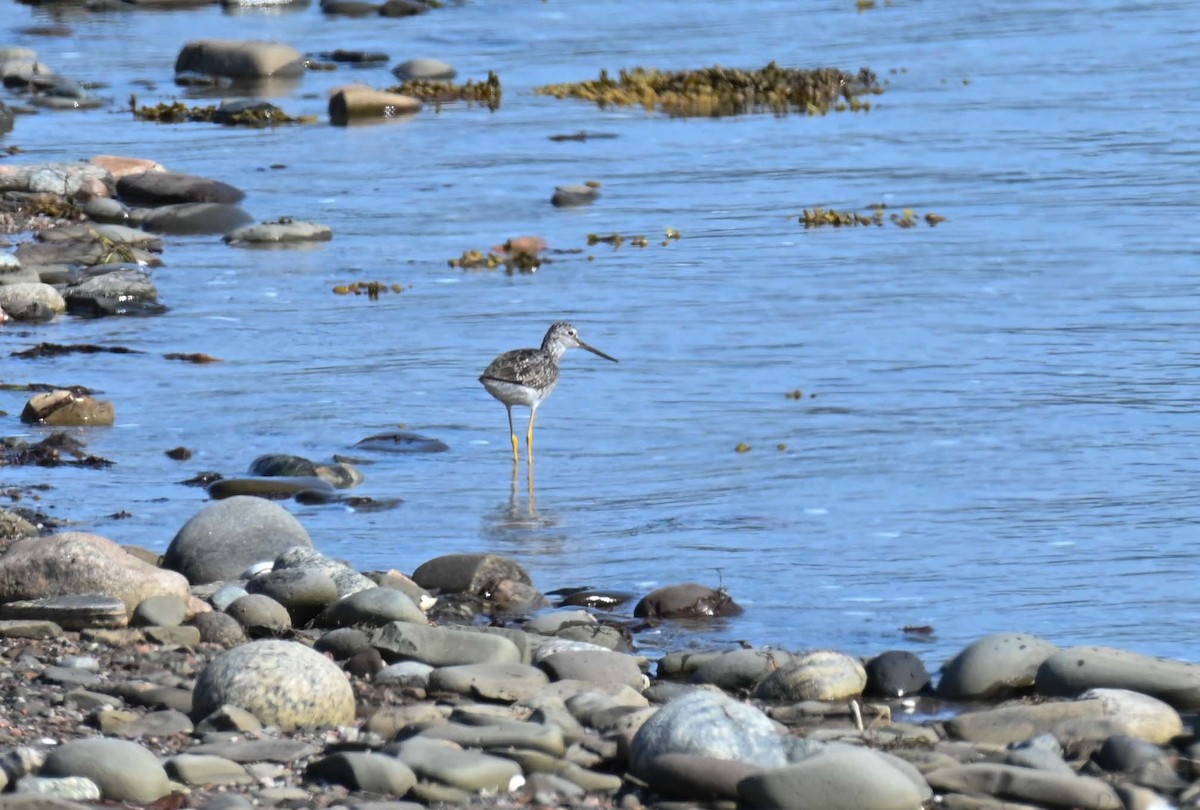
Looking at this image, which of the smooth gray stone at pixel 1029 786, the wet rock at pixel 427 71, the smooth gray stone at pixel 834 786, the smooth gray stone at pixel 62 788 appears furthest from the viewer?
the wet rock at pixel 427 71

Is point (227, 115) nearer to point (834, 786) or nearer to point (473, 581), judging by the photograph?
point (473, 581)

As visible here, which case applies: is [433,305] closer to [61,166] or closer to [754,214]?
[754,214]

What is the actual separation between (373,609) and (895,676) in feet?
6.67

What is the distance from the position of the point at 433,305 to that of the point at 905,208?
16.5 feet

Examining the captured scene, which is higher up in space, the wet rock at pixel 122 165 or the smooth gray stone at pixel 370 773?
the wet rock at pixel 122 165

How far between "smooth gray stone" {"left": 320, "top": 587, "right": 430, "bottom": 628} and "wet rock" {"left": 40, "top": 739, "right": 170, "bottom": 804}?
227cm

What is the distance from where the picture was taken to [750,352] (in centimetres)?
1357

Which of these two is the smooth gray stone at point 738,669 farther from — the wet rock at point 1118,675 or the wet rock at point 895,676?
the wet rock at point 1118,675

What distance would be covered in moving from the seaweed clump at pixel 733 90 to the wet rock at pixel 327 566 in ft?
52.7

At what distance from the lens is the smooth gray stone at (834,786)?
18.7 feet

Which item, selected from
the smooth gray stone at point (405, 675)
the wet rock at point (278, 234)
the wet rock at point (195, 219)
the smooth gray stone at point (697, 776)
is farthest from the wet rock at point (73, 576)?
the wet rock at point (195, 219)

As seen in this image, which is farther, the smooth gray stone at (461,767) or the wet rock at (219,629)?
the wet rock at (219,629)

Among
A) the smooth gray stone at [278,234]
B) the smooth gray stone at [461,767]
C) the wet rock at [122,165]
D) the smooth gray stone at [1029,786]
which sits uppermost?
the wet rock at [122,165]

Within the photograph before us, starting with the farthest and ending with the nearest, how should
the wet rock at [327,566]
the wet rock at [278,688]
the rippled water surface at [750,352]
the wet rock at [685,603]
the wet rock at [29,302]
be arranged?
1. the wet rock at [29,302]
2. the rippled water surface at [750,352]
3. the wet rock at [685,603]
4. the wet rock at [327,566]
5. the wet rock at [278,688]
